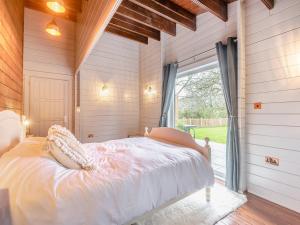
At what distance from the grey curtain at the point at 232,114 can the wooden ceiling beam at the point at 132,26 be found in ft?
6.63

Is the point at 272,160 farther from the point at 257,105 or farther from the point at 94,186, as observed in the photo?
the point at 94,186

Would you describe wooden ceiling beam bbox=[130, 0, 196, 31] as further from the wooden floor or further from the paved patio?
the wooden floor

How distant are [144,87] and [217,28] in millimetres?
2328

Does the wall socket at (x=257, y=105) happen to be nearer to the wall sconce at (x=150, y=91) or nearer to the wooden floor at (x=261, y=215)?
the wooden floor at (x=261, y=215)

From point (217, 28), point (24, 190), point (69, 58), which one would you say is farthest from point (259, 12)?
point (69, 58)

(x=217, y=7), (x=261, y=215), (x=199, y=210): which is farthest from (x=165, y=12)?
(x=261, y=215)

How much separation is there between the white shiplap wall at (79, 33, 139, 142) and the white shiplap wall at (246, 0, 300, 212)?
118 inches

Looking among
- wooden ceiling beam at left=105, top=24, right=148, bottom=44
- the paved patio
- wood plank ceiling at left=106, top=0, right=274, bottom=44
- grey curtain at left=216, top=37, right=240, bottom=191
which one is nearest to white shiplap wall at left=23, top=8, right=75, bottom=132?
wooden ceiling beam at left=105, top=24, right=148, bottom=44

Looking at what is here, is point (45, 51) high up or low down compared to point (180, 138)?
up

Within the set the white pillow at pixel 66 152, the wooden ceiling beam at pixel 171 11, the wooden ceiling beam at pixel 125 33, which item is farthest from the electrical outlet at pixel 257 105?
the wooden ceiling beam at pixel 125 33

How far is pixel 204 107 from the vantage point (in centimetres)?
332

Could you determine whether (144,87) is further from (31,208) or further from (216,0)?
(31,208)

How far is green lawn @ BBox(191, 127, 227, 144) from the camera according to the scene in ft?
9.94

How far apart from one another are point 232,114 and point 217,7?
1.71 m
